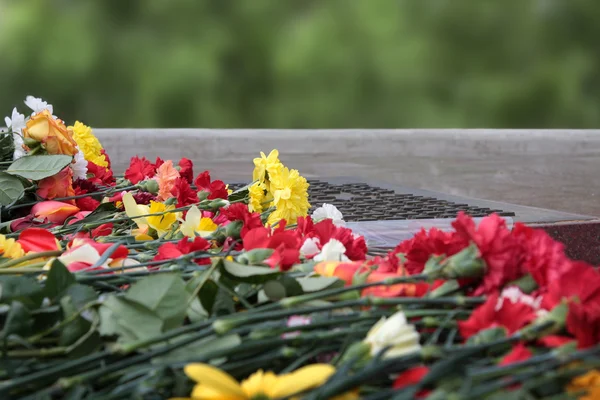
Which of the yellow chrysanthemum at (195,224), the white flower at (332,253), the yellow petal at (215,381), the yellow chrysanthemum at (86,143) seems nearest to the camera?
the yellow petal at (215,381)

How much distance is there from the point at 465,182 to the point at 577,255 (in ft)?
5.76

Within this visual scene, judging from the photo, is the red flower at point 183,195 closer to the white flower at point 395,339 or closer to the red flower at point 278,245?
the red flower at point 278,245

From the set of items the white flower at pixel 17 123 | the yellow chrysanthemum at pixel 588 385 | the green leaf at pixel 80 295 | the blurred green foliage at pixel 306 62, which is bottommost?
the yellow chrysanthemum at pixel 588 385

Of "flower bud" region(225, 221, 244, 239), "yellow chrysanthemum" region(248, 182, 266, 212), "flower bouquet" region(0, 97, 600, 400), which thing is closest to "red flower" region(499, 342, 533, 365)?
"flower bouquet" region(0, 97, 600, 400)

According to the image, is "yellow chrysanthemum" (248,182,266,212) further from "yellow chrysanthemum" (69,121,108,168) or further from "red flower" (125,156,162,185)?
"yellow chrysanthemum" (69,121,108,168)

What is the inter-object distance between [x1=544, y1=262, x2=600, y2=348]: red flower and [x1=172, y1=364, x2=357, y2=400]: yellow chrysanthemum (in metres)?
0.12

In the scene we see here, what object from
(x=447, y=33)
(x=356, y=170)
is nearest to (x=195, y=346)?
(x=356, y=170)

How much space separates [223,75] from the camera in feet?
11.4

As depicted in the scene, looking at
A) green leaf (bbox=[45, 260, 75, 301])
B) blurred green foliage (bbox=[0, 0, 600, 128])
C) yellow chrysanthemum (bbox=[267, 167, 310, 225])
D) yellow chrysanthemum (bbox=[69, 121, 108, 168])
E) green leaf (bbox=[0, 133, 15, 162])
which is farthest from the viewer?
blurred green foliage (bbox=[0, 0, 600, 128])

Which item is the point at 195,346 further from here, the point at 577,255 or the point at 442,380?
the point at 577,255

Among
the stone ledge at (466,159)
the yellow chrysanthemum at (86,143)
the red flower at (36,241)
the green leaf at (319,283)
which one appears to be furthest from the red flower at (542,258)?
the stone ledge at (466,159)

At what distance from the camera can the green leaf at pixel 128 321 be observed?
404 millimetres

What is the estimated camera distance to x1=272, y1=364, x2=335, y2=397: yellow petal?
0.35m

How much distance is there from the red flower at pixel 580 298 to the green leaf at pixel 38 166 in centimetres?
73
